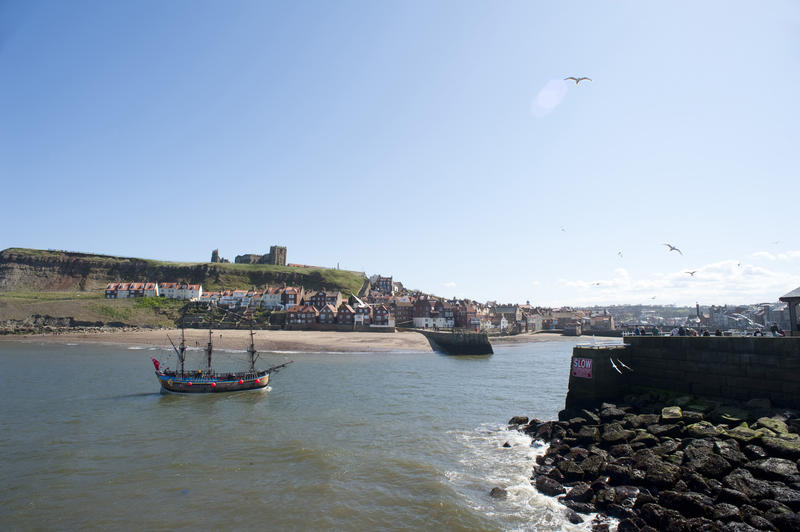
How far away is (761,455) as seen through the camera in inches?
585

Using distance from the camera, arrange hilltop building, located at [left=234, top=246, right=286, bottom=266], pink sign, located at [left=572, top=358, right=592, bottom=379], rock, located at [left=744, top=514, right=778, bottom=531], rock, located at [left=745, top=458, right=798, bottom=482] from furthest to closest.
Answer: hilltop building, located at [left=234, top=246, right=286, bottom=266] < pink sign, located at [left=572, top=358, right=592, bottom=379] < rock, located at [left=745, top=458, right=798, bottom=482] < rock, located at [left=744, top=514, right=778, bottom=531]

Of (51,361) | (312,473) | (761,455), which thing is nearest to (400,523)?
(312,473)

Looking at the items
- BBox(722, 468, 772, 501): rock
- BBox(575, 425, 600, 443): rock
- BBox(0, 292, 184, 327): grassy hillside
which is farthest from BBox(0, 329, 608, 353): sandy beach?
BBox(722, 468, 772, 501): rock

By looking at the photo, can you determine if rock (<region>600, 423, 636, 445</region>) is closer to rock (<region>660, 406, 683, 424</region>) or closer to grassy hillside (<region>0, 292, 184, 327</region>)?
rock (<region>660, 406, 683, 424</region>)

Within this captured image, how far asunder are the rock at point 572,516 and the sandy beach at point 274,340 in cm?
5620

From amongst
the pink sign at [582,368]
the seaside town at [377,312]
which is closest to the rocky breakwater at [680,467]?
the pink sign at [582,368]

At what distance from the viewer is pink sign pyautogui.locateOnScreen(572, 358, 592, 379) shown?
24.7 meters

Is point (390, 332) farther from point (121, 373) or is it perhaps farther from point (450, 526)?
point (450, 526)

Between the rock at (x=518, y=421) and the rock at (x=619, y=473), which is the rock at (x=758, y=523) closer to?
the rock at (x=619, y=473)

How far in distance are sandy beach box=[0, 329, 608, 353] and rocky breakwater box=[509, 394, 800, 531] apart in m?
52.9

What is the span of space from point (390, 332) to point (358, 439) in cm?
7191

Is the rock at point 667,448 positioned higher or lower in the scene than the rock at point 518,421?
higher

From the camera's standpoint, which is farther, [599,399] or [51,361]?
[51,361]

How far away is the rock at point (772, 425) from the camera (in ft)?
53.2
